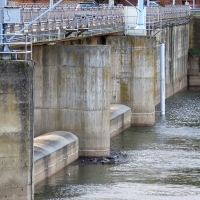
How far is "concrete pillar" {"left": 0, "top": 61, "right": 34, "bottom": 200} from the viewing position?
26.1 m

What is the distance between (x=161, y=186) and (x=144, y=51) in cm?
1683

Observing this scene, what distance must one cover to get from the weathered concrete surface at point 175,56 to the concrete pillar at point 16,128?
33518 mm

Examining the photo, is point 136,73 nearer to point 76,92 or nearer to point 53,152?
point 76,92

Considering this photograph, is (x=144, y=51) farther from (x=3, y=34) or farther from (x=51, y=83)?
(x=3, y=34)

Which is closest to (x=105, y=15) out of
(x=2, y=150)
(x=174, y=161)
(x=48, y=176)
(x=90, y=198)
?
(x=174, y=161)

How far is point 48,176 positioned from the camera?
110ft

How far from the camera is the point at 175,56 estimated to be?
70750 mm

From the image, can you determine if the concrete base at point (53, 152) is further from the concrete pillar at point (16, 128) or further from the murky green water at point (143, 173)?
the concrete pillar at point (16, 128)

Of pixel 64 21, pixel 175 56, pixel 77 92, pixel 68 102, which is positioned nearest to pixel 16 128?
pixel 77 92

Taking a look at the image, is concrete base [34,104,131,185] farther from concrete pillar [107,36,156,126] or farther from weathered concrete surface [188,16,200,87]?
weathered concrete surface [188,16,200,87]

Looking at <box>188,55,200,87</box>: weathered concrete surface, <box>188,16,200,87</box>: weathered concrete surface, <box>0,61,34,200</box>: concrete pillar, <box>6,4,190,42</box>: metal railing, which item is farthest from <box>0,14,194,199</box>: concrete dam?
<box>188,16,200,87</box>: weathered concrete surface

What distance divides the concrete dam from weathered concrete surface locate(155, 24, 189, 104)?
68cm

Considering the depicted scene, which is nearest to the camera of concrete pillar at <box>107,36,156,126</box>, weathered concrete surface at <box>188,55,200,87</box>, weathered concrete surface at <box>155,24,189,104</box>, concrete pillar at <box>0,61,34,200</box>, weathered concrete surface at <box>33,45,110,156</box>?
concrete pillar at <box>0,61,34,200</box>

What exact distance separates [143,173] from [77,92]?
16.9ft
